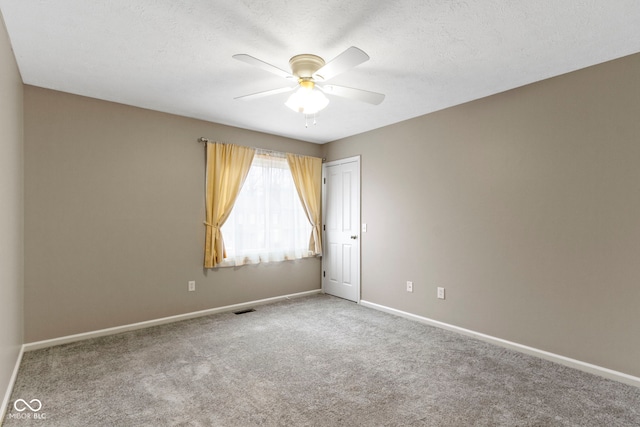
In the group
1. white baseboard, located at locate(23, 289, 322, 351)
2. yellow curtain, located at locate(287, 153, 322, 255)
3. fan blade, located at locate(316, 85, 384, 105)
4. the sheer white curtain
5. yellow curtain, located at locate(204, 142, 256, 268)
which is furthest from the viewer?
yellow curtain, located at locate(287, 153, 322, 255)

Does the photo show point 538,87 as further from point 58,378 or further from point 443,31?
point 58,378

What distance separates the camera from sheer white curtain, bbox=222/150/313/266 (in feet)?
14.4

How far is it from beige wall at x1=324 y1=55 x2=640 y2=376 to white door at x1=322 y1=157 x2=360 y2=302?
23.5 inches

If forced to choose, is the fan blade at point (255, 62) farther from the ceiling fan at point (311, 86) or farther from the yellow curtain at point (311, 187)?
the yellow curtain at point (311, 187)

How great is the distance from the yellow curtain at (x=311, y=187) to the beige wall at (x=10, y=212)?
302 centimetres

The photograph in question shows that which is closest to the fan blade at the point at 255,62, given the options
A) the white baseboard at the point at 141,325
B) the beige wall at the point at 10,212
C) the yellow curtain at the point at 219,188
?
the beige wall at the point at 10,212

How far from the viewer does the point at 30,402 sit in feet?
7.15

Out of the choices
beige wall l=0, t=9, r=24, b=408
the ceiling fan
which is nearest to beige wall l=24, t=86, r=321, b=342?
beige wall l=0, t=9, r=24, b=408

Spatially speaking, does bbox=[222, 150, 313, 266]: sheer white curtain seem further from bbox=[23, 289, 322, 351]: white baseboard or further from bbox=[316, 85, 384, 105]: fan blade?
bbox=[316, 85, 384, 105]: fan blade

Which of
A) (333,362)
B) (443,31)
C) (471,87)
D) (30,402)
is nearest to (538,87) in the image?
(471,87)

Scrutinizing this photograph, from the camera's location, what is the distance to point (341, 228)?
16.5 feet

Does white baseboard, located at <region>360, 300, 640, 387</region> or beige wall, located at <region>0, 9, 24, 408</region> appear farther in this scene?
white baseboard, located at <region>360, 300, 640, 387</region>

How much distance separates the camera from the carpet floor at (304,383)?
6.72 ft

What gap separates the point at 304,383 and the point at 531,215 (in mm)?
2465
